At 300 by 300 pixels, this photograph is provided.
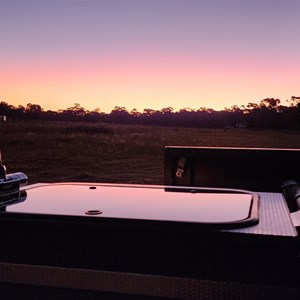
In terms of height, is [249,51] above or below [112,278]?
above

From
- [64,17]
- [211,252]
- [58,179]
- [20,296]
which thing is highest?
[64,17]

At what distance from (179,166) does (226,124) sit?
63.0 m

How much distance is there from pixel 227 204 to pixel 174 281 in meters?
0.75

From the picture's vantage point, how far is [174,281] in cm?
180

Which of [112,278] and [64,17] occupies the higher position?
[64,17]

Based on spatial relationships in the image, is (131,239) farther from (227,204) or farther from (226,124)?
(226,124)

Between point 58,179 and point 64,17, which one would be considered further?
point 58,179

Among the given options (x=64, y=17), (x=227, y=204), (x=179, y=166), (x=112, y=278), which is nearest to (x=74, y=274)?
(x=112, y=278)

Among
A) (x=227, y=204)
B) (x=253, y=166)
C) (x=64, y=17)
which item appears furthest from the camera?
(x=64, y=17)

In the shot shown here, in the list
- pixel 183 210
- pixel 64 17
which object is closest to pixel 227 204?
pixel 183 210

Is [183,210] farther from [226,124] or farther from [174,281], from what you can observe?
[226,124]

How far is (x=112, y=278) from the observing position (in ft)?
6.09

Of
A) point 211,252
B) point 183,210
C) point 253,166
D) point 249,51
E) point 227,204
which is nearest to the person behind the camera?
point 211,252

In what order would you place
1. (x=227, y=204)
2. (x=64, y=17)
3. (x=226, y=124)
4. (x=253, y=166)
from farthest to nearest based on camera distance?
(x=226, y=124) < (x=64, y=17) < (x=253, y=166) < (x=227, y=204)
